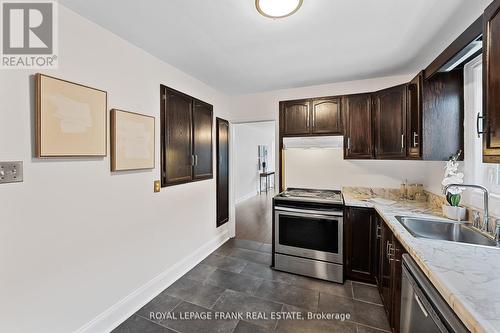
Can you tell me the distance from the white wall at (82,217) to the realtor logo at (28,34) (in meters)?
0.05

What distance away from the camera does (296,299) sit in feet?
7.25

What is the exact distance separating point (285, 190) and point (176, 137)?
70.3 inches

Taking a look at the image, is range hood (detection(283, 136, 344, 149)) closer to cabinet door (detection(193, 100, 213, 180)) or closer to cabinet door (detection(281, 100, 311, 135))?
cabinet door (detection(281, 100, 311, 135))

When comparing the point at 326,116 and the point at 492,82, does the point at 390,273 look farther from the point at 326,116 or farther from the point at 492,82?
the point at 326,116

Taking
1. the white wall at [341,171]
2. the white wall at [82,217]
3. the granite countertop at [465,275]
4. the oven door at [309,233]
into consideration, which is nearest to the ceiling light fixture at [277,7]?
the white wall at [82,217]

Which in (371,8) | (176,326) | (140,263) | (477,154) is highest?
(371,8)

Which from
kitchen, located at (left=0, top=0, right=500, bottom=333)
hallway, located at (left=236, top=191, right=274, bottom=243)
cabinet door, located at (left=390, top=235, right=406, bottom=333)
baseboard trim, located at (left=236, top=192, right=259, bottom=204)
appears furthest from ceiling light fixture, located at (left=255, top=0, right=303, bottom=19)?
baseboard trim, located at (left=236, top=192, right=259, bottom=204)

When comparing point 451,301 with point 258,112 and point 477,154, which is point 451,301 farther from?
point 258,112

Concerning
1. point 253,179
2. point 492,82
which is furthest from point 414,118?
point 253,179

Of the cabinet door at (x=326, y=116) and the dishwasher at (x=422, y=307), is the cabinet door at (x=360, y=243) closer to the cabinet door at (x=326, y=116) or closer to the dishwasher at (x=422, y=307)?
the dishwasher at (x=422, y=307)

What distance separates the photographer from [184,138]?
2.74 m

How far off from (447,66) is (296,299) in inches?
99.4

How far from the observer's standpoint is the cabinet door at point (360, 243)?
2393mm

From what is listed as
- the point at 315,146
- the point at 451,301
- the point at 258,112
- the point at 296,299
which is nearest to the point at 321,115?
the point at 315,146
